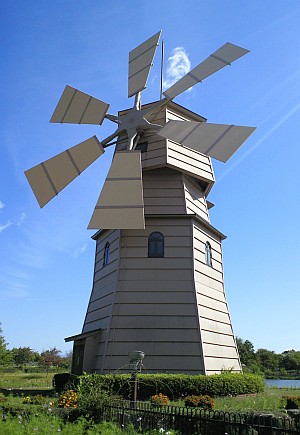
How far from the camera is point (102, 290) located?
46.0 ft

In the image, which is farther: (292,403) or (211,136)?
(211,136)

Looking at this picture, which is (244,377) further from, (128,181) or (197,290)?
(128,181)

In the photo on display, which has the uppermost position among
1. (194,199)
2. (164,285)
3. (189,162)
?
(189,162)

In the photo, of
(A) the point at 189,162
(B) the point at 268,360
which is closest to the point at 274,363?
(B) the point at 268,360

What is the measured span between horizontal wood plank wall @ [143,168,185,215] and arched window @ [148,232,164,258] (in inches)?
33.8

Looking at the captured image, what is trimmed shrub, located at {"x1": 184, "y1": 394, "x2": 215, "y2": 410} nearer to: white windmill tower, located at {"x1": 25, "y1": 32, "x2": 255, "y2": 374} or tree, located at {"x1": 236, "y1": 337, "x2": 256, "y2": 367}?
white windmill tower, located at {"x1": 25, "y1": 32, "x2": 255, "y2": 374}

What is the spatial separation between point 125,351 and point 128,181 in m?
4.98

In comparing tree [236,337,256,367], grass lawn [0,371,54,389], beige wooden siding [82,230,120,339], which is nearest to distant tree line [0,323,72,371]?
tree [236,337,256,367]

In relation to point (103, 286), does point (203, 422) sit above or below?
below

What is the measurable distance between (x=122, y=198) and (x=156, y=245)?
250 centimetres

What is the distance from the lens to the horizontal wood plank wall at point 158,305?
11703mm

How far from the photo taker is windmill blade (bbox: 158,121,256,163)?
10719 mm

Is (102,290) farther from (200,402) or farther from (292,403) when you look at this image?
(292,403)

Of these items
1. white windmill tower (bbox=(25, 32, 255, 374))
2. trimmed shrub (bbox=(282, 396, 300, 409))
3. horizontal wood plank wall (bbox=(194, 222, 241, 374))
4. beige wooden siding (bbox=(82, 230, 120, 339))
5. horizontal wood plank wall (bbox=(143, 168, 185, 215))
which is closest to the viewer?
trimmed shrub (bbox=(282, 396, 300, 409))
